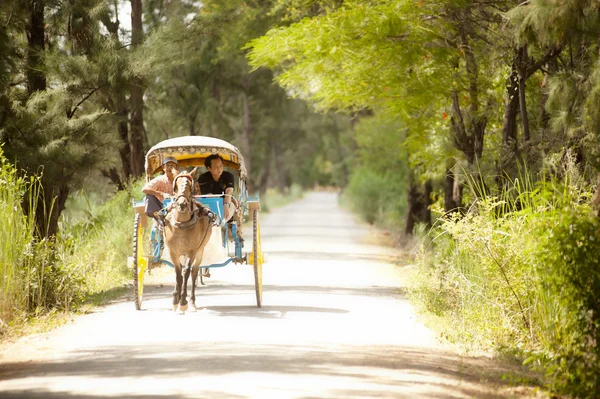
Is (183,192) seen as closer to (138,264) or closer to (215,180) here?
(138,264)

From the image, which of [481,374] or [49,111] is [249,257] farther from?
[481,374]

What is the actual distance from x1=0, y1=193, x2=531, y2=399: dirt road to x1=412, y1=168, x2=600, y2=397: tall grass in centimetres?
53

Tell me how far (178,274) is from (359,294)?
158 inches

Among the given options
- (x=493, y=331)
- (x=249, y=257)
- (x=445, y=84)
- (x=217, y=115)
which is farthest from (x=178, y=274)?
(x=217, y=115)

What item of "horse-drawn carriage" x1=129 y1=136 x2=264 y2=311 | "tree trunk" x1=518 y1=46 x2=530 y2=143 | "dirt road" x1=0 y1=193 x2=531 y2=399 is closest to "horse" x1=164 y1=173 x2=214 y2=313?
"horse-drawn carriage" x1=129 y1=136 x2=264 y2=311

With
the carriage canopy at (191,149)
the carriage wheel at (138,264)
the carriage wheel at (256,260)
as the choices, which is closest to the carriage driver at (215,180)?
the carriage canopy at (191,149)

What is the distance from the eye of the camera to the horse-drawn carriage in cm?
1335

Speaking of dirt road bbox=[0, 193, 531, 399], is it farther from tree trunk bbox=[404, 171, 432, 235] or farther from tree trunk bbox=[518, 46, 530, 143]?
tree trunk bbox=[404, 171, 432, 235]

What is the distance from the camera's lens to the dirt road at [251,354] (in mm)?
8195

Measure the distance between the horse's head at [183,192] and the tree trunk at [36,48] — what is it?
13.5 ft

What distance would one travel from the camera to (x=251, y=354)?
32.4 feet

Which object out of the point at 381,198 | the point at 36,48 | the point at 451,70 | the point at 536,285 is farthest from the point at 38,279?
the point at 381,198

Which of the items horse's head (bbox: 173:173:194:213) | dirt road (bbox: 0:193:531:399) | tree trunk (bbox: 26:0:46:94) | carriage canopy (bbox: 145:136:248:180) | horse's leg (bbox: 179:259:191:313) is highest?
tree trunk (bbox: 26:0:46:94)

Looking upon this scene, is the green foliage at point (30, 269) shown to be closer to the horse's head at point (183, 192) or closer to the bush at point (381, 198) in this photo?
the horse's head at point (183, 192)
